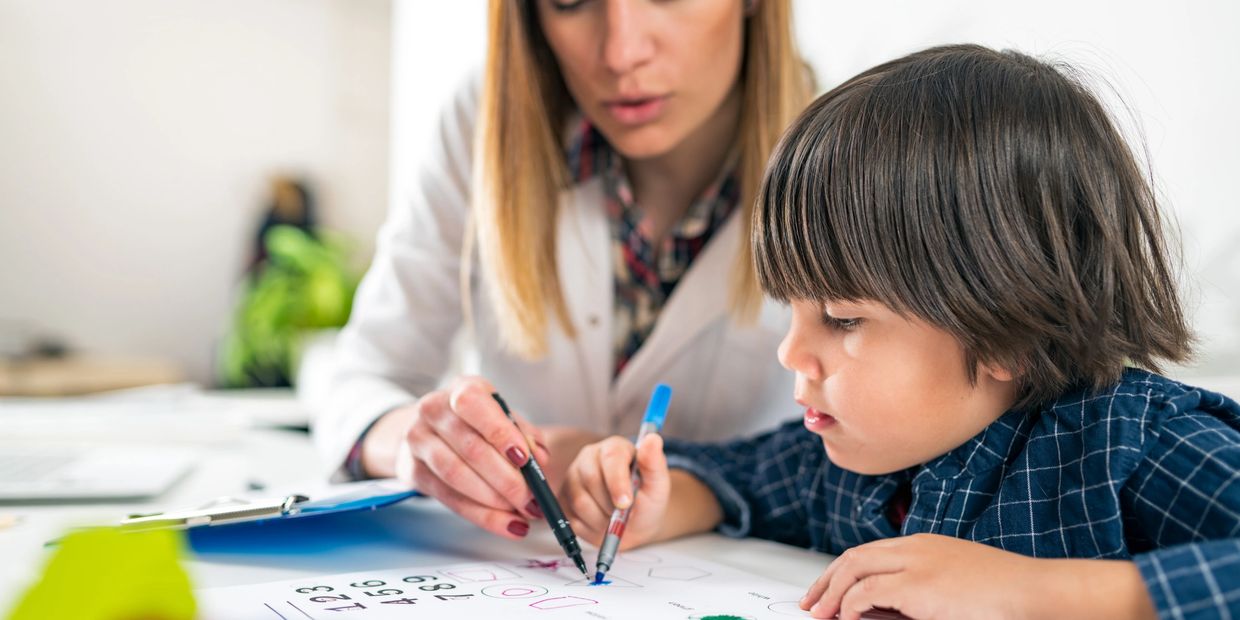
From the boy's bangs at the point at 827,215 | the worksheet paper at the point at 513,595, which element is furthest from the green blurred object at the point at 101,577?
the boy's bangs at the point at 827,215

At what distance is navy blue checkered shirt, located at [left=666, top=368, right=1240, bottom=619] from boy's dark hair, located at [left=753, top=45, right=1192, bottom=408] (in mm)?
30

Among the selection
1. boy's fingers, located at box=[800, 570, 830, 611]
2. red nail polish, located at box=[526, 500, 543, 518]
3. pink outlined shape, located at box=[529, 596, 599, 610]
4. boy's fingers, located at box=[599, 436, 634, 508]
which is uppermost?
boy's fingers, located at box=[599, 436, 634, 508]

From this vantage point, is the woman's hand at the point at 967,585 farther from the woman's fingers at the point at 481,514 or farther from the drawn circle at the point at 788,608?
the woman's fingers at the point at 481,514

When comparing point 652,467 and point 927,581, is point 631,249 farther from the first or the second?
point 927,581

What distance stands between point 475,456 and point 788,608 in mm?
270

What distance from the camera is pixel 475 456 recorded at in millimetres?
746

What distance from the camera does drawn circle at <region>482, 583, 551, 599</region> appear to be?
0.59 metres

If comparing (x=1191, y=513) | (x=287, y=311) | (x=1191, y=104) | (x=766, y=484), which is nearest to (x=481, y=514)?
(x=766, y=484)

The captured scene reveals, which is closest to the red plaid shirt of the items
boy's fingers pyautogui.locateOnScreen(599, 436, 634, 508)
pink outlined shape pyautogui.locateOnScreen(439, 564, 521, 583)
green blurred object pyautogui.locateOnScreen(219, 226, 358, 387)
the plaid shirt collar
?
the plaid shirt collar

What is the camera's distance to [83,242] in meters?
4.53

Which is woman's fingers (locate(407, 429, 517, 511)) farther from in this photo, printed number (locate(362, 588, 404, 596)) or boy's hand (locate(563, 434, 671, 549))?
printed number (locate(362, 588, 404, 596))

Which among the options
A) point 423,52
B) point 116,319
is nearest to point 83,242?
point 116,319

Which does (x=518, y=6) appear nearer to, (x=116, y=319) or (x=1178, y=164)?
(x=1178, y=164)

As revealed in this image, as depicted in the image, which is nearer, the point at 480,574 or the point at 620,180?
the point at 480,574
